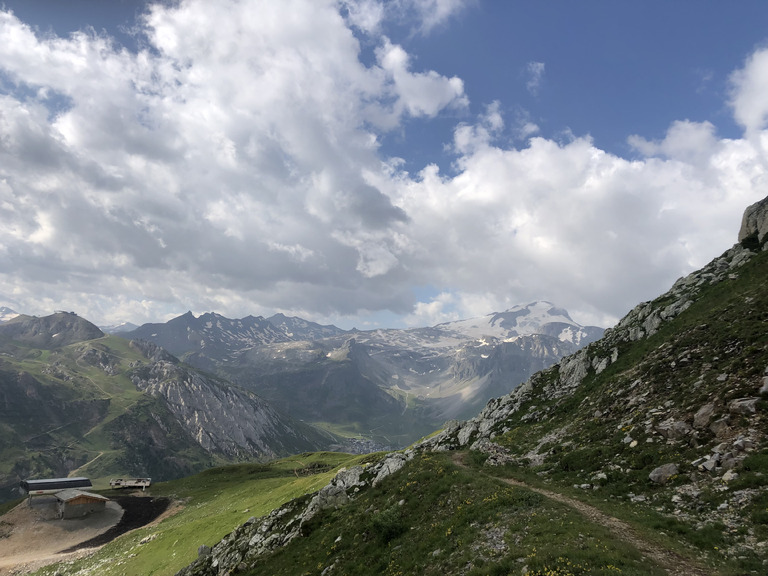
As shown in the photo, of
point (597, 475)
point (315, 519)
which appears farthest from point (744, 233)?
point (315, 519)

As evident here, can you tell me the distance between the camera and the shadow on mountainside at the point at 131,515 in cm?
7294

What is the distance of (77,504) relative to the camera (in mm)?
85938

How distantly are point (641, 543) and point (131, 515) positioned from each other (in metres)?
113

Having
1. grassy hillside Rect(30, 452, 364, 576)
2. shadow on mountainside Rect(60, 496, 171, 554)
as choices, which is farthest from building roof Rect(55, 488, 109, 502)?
grassy hillside Rect(30, 452, 364, 576)

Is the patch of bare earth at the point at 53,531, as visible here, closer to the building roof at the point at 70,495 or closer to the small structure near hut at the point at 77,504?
the small structure near hut at the point at 77,504

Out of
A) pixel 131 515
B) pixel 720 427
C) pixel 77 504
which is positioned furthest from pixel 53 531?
pixel 720 427

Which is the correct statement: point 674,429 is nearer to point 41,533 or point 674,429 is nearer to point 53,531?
point 53,531

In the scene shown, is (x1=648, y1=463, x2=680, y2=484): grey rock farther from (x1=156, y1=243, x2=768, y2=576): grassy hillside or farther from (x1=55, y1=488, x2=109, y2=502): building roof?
(x1=55, y1=488, x2=109, y2=502): building roof

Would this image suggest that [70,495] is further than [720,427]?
Yes

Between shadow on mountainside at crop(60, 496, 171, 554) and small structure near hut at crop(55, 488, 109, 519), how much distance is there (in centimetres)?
683

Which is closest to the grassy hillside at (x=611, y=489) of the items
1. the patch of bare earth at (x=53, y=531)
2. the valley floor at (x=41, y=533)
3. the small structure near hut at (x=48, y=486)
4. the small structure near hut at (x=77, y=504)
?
the patch of bare earth at (x=53, y=531)

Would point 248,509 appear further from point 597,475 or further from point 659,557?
point 659,557

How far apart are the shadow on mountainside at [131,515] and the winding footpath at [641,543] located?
91.8 meters

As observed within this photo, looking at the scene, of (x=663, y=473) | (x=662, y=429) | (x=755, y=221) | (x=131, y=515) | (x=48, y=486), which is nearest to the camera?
(x=663, y=473)
